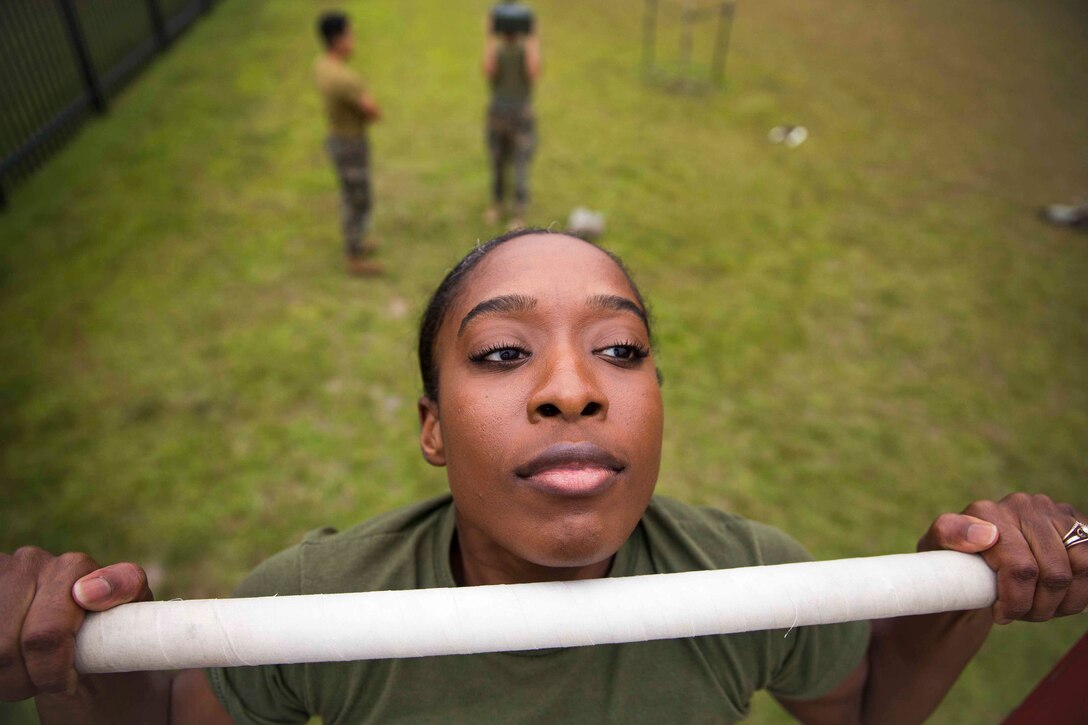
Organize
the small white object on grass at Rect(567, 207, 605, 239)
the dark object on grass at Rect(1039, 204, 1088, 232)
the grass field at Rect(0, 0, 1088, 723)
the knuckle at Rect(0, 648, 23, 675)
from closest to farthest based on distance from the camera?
1. the knuckle at Rect(0, 648, 23, 675)
2. the grass field at Rect(0, 0, 1088, 723)
3. the small white object on grass at Rect(567, 207, 605, 239)
4. the dark object on grass at Rect(1039, 204, 1088, 232)

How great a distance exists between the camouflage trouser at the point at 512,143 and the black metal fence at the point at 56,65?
3849 mm

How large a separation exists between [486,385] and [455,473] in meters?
0.16

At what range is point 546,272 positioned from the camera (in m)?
1.31

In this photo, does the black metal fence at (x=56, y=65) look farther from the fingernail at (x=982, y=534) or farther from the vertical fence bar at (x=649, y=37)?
the fingernail at (x=982, y=534)

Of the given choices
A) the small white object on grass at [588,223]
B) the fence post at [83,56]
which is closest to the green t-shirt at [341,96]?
the small white object on grass at [588,223]

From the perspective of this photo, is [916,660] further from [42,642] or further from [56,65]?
[56,65]

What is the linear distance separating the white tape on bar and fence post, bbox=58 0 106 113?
7.56 meters

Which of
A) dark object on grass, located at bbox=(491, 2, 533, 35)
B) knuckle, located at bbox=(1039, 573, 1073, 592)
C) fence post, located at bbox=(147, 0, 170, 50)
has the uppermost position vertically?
knuckle, located at bbox=(1039, 573, 1073, 592)

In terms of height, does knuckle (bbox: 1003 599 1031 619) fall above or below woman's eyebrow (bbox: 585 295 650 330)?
below

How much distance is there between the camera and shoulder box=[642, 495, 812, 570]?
54.7 inches

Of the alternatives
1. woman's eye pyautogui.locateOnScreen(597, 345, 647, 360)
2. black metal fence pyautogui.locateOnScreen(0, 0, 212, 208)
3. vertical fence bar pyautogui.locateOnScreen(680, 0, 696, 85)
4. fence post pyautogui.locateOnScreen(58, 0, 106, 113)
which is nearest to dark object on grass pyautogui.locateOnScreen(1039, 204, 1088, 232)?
vertical fence bar pyautogui.locateOnScreen(680, 0, 696, 85)

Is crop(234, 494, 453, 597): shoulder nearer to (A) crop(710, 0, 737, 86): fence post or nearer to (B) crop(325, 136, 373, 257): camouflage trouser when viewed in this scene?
(B) crop(325, 136, 373, 257): camouflage trouser

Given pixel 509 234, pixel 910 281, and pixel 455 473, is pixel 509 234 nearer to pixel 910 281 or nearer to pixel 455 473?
pixel 455 473

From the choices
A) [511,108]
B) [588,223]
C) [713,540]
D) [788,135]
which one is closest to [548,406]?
[713,540]
